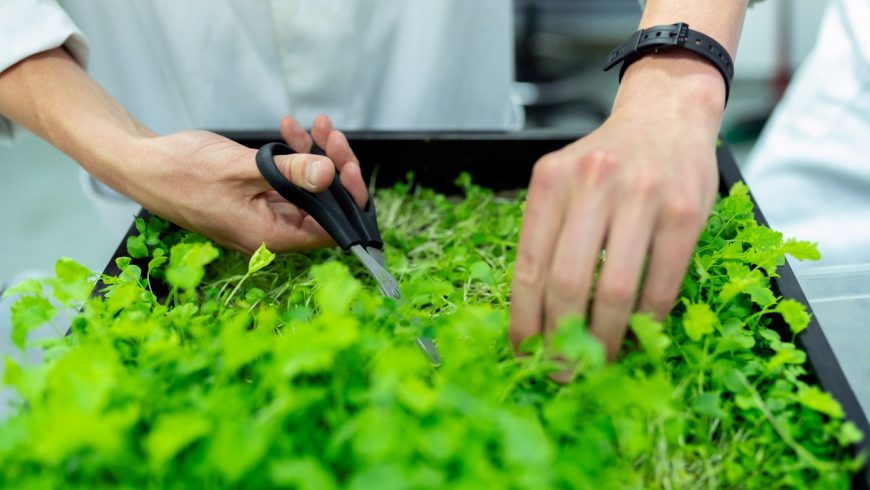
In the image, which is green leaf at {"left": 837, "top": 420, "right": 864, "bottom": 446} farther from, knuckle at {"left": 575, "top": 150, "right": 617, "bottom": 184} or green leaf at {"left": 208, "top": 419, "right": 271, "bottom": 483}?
green leaf at {"left": 208, "top": 419, "right": 271, "bottom": 483}

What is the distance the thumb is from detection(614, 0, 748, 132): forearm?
0.83 feet

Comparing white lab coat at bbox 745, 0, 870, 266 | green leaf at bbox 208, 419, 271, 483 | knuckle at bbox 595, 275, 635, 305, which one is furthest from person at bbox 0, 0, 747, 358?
white lab coat at bbox 745, 0, 870, 266

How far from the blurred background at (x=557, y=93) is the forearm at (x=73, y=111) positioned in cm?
121

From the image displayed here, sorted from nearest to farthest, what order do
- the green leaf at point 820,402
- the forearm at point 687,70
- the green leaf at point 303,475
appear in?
1. the green leaf at point 303,475
2. the green leaf at point 820,402
3. the forearm at point 687,70

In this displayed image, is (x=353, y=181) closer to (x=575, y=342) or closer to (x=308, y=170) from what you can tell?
(x=308, y=170)

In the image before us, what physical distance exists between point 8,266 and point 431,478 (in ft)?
6.32

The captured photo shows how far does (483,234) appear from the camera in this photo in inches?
29.0

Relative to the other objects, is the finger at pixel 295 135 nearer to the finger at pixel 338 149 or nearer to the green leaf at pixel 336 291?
the finger at pixel 338 149

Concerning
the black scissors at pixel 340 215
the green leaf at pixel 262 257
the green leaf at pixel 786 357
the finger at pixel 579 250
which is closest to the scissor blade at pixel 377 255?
the black scissors at pixel 340 215

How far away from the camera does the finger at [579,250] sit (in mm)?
454

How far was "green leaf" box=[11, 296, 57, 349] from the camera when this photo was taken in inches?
18.5

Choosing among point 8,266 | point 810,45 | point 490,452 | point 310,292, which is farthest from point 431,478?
point 810,45

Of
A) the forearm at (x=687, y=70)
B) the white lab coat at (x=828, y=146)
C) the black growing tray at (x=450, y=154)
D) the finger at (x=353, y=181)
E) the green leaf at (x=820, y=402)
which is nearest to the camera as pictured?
the green leaf at (x=820, y=402)

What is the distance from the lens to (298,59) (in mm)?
892
